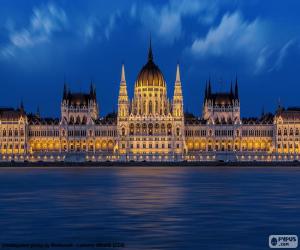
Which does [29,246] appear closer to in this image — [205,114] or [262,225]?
[262,225]

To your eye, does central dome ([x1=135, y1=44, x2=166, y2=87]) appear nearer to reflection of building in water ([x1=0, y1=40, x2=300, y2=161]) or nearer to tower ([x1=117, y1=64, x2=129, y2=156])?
reflection of building in water ([x1=0, y1=40, x2=300, y2=161])

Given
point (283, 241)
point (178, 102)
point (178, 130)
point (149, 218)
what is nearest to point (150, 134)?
point (178, 130)

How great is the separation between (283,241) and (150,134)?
443 ft

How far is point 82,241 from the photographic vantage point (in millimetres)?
31547

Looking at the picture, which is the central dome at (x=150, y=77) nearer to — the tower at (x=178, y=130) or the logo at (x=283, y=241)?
the tower at (x=178, y=130)

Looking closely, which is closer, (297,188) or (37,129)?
(297,188)

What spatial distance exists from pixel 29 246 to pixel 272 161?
13460 cm

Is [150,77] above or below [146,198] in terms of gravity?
above

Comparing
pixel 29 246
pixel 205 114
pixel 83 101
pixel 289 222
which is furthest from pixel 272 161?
pixel 29 246

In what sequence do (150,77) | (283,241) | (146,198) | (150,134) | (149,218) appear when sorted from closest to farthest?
(283,241) < (149,218) < (146,198) < (150,134) < (150,77)

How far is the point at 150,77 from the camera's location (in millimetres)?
170250

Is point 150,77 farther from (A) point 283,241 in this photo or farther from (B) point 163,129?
(A) point 283,241

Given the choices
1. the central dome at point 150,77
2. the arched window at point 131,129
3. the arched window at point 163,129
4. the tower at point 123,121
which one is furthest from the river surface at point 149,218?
the central dome at point 150,77

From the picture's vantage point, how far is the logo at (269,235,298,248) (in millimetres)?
29016
